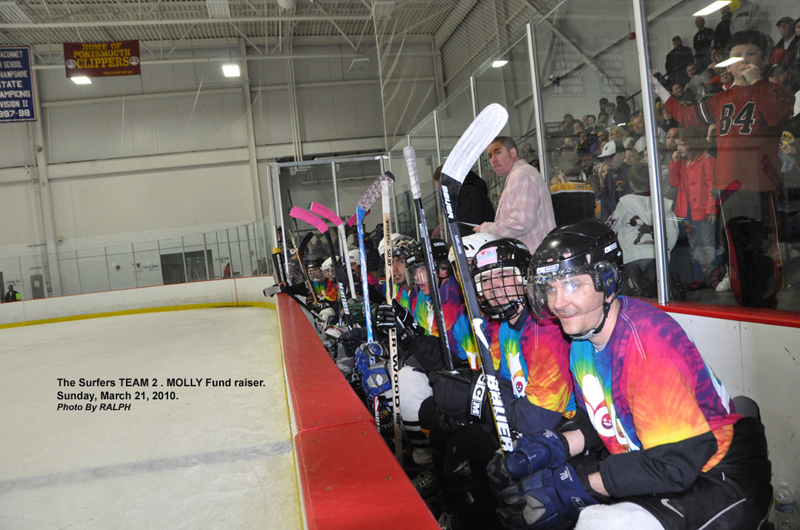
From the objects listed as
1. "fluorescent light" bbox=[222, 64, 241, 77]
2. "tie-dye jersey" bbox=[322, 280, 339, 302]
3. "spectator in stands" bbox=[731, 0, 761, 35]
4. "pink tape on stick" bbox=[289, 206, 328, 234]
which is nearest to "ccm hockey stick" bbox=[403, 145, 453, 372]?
"spectator in stands" bbox=[731, 0, 761, 35]

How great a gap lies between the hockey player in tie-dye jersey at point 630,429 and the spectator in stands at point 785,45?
52.6 inches

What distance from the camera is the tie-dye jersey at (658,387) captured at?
1111 millimetres

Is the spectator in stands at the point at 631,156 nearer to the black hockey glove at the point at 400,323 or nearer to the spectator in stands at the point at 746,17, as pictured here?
the spectator in stands at the point at 746,17

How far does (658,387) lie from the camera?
113 cm

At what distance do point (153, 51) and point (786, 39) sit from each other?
14.4m

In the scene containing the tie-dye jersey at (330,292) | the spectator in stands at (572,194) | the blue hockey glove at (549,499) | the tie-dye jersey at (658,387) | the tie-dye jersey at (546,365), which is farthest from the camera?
the tie-dye jersey at (330,292)

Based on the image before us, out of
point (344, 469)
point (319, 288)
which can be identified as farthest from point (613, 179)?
point (319, 288)

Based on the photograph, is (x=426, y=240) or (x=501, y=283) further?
(x=426, y=240)

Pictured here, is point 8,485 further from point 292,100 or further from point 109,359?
point 292,100

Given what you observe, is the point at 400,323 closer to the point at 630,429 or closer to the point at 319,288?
the point at 630,429

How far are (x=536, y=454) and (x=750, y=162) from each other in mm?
1544

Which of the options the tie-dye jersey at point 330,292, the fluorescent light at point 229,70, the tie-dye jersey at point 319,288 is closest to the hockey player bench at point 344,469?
the tie-dye jersey at point 330,292

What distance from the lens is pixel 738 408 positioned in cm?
138

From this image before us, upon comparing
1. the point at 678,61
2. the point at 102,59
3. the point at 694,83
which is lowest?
the point at 694,83
